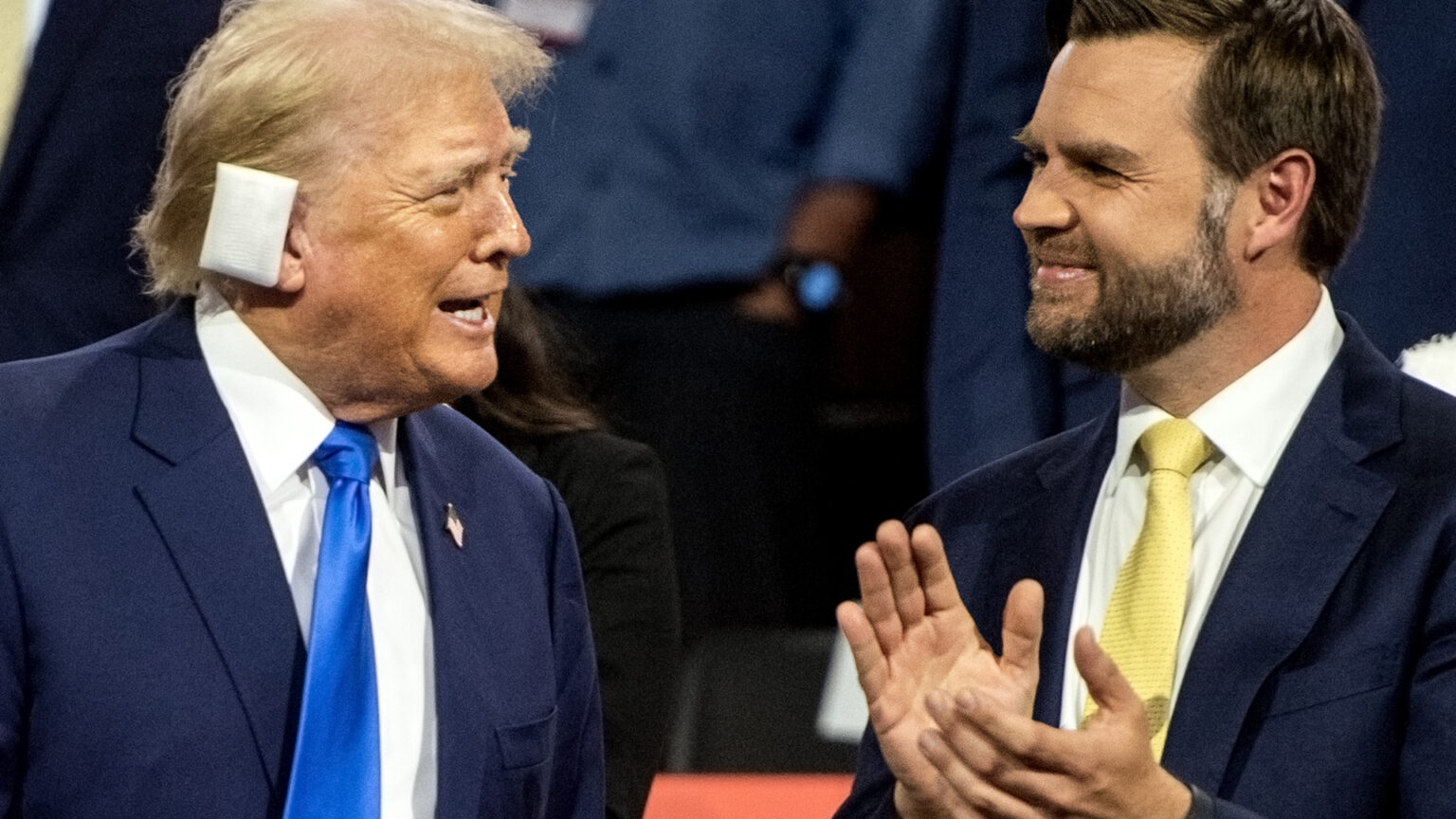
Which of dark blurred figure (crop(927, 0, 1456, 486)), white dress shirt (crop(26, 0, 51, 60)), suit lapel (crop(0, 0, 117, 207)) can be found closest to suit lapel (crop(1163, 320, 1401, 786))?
dark blurred figure (crop(927, 0, 1456, 486))

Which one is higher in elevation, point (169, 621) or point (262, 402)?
point (262, 402)

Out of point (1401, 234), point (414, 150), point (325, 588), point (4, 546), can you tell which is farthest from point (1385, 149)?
point (4, 546)

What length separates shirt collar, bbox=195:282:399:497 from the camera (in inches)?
89.7

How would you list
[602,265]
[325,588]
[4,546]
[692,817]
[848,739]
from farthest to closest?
1. [602,265]
2. [848,739]
3. [692,817]
4. [325,588]
5. [4,546]

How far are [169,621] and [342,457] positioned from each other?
272mm

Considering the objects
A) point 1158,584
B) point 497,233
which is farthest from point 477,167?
point 1158,584

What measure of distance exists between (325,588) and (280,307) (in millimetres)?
315

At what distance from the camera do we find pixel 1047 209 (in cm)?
251

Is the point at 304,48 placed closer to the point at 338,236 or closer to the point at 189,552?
the point at 338,236

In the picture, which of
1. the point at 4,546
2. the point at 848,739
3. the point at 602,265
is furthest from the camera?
the point at 602,265

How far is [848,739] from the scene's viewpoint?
11.9ft

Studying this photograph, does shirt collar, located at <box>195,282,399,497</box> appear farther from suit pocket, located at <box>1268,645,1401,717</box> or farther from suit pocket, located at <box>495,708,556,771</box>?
suit pocket, located at <box>1268,645,1401,717</box>

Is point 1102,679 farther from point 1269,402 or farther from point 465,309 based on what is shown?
point 465,309

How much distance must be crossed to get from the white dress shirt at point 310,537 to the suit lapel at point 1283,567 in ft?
2.57
